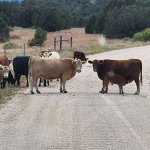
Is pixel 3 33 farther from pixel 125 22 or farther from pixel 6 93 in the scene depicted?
pixel 6 93

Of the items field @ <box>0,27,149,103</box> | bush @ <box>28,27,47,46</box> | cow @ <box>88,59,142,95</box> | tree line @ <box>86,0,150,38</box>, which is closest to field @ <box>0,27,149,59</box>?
field @ <box>0,27,149,103</box>

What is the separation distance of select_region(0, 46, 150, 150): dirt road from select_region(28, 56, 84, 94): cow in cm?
54

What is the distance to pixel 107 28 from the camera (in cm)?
9262

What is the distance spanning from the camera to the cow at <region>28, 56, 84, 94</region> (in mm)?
21172

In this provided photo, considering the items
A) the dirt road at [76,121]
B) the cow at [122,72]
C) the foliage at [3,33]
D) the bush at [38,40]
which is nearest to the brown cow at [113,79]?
the cow at [122,72]

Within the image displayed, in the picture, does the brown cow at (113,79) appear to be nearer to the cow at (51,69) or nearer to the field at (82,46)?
the cow at (51,69)

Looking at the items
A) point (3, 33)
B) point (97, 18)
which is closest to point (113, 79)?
point (3, 33)

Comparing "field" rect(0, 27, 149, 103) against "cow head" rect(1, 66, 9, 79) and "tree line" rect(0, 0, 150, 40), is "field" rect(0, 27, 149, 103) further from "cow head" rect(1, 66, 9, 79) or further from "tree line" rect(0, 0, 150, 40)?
"tree line" rect(0, 0, 150, 40)

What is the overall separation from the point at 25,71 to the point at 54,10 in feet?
303

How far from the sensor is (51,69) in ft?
69.9

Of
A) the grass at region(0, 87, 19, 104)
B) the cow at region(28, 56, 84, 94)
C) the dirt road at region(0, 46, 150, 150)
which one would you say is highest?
the cow at region(28, 56, 84, 94)

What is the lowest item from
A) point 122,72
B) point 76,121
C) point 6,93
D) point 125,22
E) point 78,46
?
point 78,46

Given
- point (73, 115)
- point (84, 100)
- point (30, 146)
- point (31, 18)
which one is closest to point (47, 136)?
point (30, 146)

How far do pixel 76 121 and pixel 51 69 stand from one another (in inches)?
299
